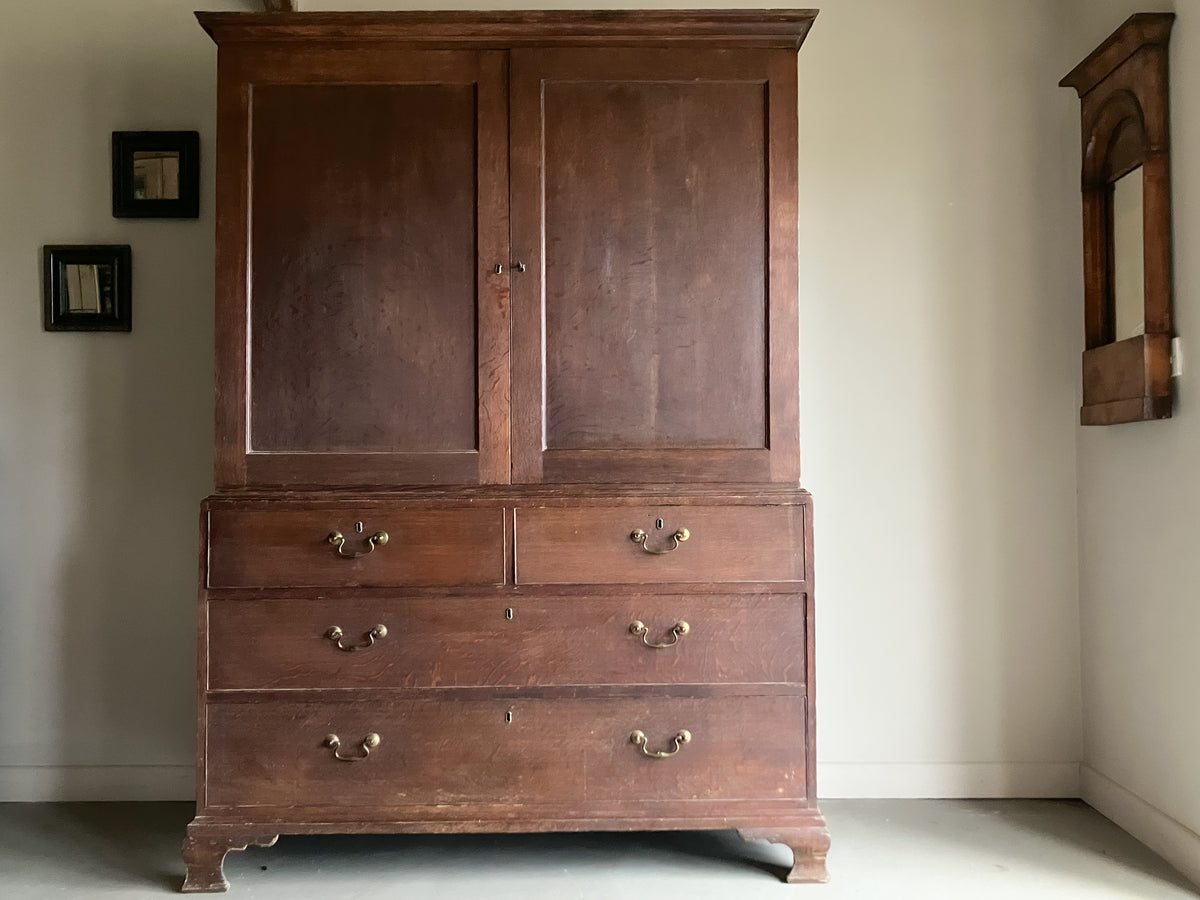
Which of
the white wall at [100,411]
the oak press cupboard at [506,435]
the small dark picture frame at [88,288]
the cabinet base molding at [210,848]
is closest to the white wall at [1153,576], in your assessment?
the oak press cupboard at [506,435]

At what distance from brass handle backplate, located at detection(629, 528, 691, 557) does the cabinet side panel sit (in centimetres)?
43

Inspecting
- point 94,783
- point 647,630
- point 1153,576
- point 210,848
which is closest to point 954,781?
point 1153,576

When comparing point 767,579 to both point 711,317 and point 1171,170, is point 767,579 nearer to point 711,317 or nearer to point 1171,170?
point 711,317

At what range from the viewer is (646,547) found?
2.08 m

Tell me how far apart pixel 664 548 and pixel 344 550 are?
71cm

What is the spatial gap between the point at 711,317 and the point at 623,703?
893 mm

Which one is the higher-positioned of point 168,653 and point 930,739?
point 168,653

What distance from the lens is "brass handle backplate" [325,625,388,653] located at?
2.06 m

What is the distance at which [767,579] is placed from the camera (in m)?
2.09

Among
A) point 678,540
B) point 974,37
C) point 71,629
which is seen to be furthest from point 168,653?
point 974,37

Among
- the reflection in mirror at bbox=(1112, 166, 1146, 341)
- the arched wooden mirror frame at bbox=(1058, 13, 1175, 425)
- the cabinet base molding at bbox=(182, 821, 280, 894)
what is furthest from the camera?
the reflection in mirror at bbox=(1112, 166, 1146, 341)

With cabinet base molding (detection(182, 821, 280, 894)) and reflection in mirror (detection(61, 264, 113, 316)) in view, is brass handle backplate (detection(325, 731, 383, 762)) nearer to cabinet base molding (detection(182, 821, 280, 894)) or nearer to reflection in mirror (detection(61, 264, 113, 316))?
cabinet base molding (detection(182, 821, 280, 894))

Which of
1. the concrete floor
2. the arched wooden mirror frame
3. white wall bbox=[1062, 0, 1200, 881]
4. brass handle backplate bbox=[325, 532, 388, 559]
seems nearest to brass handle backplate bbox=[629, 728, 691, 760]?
the concrete floor

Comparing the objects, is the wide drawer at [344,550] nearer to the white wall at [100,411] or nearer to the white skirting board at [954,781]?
the white wall at [100,411]
